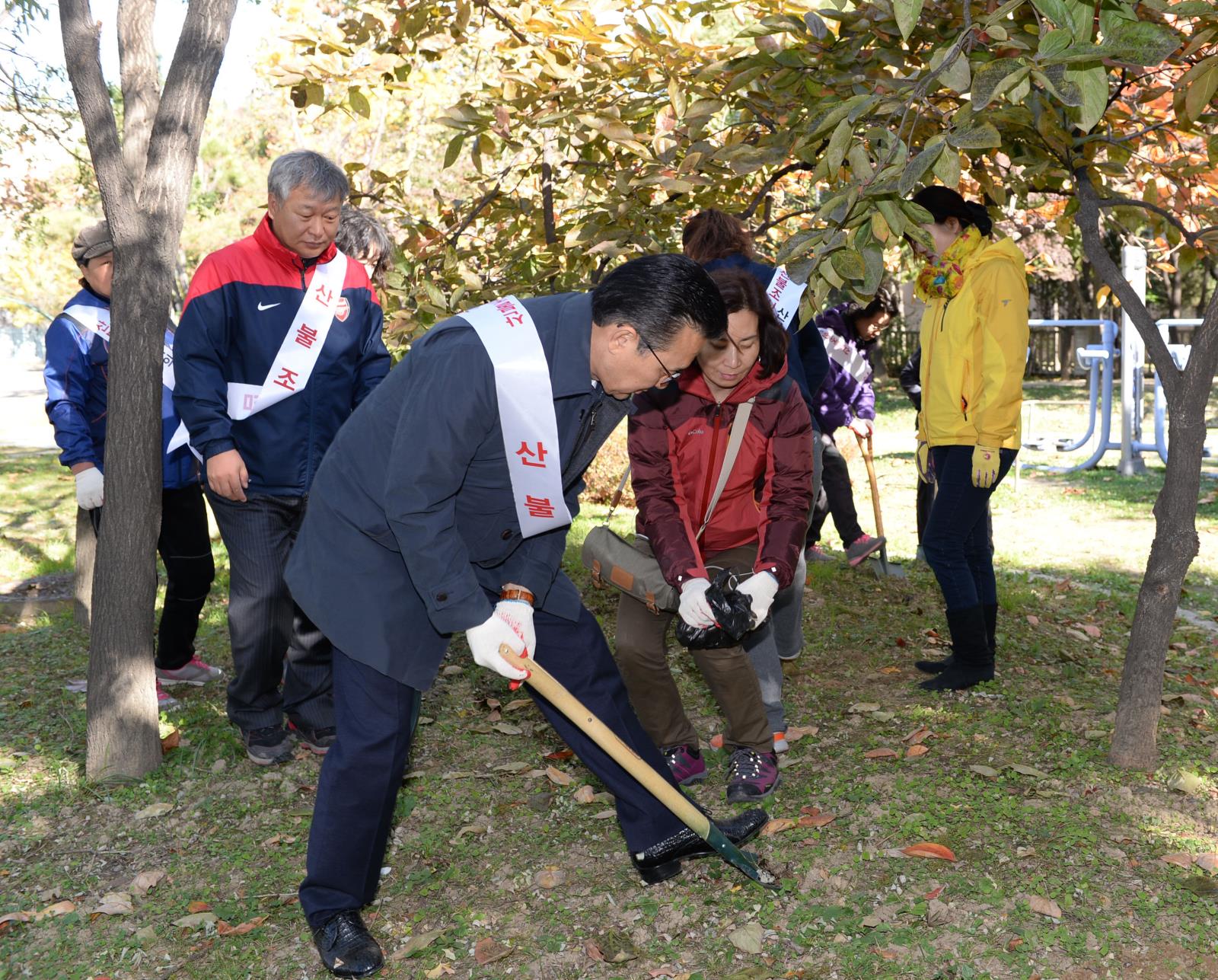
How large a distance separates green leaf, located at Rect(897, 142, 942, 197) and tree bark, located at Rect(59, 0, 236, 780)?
254 cm

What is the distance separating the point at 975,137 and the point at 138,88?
2.94m

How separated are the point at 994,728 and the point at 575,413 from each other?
243 cm

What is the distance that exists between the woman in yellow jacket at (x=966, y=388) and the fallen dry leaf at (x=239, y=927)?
2780mm

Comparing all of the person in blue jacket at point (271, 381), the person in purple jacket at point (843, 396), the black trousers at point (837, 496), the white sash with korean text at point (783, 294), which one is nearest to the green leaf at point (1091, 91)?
the white sash with korean text at point (783, 294)

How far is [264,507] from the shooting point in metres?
3.92

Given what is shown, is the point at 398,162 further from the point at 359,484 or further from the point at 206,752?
the point at 359,484

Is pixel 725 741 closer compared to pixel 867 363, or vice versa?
pixel 725 741

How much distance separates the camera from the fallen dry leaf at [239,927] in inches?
123

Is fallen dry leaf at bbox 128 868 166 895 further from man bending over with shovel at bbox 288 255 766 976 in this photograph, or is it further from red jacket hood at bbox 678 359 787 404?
red jacket hood at bbox 678 359 787 404

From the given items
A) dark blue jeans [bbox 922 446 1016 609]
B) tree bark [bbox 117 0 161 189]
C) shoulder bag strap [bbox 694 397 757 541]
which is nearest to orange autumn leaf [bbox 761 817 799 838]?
shoulder bag strap [bbox 694 397 757 541]

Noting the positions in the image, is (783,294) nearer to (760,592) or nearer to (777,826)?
(760,592)

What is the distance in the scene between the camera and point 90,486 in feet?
15.0

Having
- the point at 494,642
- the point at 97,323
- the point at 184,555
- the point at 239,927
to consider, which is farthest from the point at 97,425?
the point at 494,642

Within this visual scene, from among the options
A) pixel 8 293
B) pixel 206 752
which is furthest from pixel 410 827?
pixel 8 293
